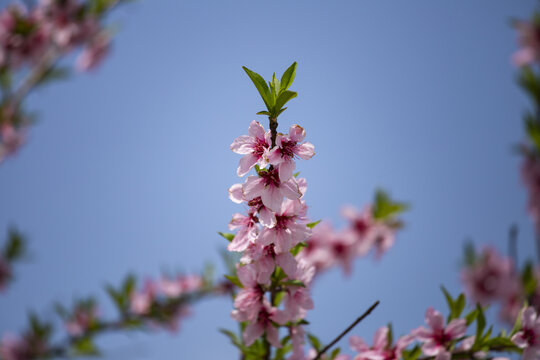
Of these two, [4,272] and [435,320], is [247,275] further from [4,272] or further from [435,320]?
[4,272]

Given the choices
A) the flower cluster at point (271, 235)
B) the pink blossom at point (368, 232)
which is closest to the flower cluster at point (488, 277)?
the pink blossom at point (368, 232)

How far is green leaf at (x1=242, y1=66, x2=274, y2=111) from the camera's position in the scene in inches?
31.6

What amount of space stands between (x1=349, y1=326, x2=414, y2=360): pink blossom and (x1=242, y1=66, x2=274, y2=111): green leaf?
79 centimetres

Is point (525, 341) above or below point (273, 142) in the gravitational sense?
below

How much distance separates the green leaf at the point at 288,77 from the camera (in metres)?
0.83

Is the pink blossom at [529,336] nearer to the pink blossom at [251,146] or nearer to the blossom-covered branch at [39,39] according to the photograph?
the pink blossom at [251,146]

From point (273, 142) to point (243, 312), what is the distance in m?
0.51

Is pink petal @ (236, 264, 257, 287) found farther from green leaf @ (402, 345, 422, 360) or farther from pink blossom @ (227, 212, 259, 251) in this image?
green leaf @ (402, 345, 422, 360)

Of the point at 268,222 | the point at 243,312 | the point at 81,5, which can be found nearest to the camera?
the point at 268,222

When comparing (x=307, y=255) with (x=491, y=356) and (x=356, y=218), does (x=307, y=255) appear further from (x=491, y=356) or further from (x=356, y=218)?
(x=491, y=356)

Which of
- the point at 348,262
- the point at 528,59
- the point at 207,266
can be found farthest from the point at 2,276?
the point at 528,59

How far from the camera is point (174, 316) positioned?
130 inches

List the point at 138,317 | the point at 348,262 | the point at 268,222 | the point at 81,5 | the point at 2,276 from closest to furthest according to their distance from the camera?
the point at 268,222 < the point at 138,317 < the point at 348,262 < the point at 81,5 < the point at 2,276

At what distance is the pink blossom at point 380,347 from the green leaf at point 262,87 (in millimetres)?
795
